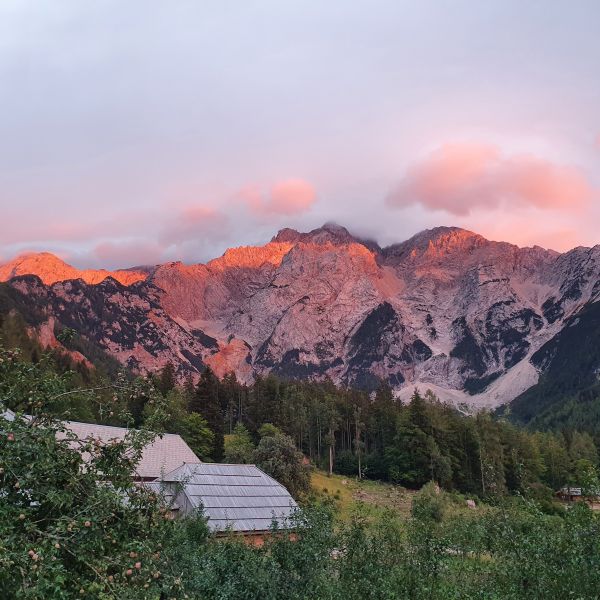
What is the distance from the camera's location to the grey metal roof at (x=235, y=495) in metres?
44.7

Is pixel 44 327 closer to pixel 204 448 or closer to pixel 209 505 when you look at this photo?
pixel 204 448

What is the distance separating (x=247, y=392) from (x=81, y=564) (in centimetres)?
12030

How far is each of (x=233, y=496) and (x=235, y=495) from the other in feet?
1.12

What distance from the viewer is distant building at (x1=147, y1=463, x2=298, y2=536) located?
4431 centimetres

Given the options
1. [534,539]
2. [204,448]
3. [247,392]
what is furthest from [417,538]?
[247,392]

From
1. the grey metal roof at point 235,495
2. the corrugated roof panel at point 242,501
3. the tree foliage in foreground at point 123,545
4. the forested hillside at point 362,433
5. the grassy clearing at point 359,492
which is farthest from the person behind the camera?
the forested hillside at point 362,433

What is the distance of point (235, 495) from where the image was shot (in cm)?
4784

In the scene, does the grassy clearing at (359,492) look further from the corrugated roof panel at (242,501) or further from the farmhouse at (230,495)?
the farmhouse at (230,495)

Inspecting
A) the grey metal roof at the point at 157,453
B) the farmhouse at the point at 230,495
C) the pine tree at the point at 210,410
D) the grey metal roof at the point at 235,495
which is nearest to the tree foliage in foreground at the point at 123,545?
the farmhouse at the point at 230,495

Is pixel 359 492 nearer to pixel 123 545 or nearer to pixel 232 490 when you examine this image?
pixel 232 490

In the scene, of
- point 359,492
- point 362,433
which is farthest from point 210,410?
point 362,433

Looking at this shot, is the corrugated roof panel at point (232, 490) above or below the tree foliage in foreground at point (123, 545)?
below

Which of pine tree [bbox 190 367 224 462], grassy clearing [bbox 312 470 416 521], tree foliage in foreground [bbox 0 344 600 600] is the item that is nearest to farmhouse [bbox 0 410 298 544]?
grassy clearing [bbox 312 470 416 521]

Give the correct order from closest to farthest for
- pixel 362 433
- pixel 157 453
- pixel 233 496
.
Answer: pixel 233 496, pixel 157 453, pixel 362 433
